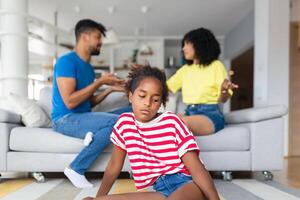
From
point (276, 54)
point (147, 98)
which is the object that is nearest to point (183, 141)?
point (147, 98)

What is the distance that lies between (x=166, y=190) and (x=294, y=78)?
4127 mm

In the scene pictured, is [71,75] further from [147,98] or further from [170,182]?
[170,182]

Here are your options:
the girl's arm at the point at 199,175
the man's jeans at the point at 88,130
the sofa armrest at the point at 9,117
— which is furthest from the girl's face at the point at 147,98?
the sofa armrest at the point at 9,117

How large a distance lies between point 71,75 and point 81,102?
19 centimetres

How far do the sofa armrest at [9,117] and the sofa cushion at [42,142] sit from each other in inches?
3.7

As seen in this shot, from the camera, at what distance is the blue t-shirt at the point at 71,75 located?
2305mm

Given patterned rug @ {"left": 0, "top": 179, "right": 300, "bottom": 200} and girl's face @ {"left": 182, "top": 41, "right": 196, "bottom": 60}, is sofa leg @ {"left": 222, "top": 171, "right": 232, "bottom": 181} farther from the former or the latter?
girl's face @ {"left": 182, "top": 41, "right": 196, "bottom": 60}

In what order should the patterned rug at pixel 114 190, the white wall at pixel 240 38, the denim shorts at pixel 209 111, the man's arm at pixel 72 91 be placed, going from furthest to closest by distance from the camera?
the white wall at pixel 240 38 < the denim shorts at pixel 209 111 < the man's arm at pixel 72 91 < the patterned rug at pixel 114 190

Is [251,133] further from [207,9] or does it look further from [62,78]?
[207,9]

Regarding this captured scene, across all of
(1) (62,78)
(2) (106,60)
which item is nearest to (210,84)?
(1) (62,78)

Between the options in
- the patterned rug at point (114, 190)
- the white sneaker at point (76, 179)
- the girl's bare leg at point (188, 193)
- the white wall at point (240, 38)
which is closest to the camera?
the girl's bare leg at point (188, 193)

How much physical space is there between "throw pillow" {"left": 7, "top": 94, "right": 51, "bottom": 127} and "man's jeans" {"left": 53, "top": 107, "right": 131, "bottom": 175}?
0.40 meters

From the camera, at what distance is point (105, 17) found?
6.85 metres

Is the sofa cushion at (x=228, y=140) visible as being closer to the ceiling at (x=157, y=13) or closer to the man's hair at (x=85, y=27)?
the man's hair at (x=85, y=27)
